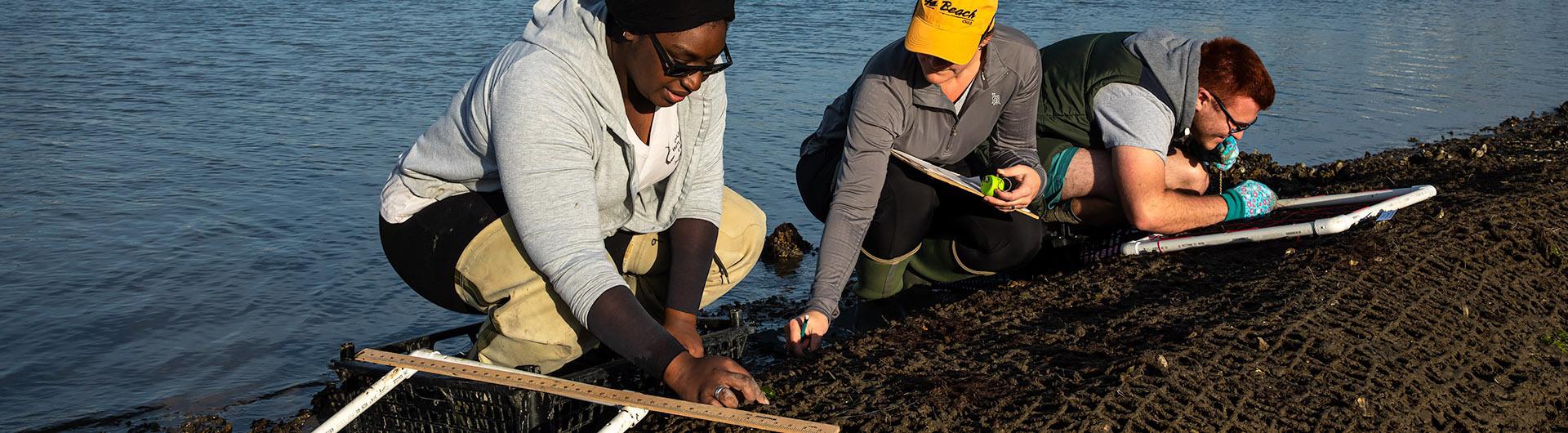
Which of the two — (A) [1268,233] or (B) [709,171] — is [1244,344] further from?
(B) [709,171]

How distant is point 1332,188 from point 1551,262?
5.87 feet

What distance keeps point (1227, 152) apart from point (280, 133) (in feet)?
20.9

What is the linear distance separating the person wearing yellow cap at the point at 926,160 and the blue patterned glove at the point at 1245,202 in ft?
2.89

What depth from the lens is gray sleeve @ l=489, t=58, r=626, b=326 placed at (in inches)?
110

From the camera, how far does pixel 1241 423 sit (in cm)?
291

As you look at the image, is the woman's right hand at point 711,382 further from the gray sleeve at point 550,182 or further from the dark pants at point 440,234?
the dark pants at point 440,234

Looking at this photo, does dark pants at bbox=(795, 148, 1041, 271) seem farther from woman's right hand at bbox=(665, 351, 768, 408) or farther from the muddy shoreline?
woman's right hand at bbox=(665, 351, 768, 408)

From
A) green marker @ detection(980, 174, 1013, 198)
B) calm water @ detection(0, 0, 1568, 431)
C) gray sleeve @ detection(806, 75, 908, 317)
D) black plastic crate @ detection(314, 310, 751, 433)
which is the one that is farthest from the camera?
calm water @ detection(0, 0, 1568, 431)

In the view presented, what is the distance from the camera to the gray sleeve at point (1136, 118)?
4.37 meters

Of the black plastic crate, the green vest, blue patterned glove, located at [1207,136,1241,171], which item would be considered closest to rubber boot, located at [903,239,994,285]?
the green vest

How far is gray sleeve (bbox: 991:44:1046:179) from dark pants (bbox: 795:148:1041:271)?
159mm

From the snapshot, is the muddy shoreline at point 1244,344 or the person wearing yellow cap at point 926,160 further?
the person wearing yellow cap at point 926,160

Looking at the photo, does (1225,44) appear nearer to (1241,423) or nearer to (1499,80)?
(1241,423)

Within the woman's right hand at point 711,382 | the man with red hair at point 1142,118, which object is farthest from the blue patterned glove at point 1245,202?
the woman's right hand at point 711,382
